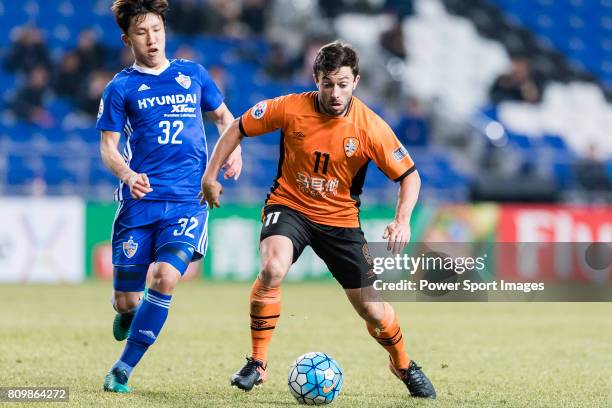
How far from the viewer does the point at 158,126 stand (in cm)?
684

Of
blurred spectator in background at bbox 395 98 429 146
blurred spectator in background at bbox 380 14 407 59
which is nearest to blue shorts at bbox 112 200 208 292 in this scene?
blurred spectator in background at bbox 395 98 429 146

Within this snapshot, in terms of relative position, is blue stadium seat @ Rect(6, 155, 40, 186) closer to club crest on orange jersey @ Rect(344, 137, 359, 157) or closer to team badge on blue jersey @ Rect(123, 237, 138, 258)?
team badge on blue jersey @ Rect(123, 237, 138, 258)

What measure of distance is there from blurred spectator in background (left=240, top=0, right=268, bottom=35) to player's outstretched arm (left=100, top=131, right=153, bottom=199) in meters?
13.4

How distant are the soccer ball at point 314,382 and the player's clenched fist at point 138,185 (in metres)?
1.33

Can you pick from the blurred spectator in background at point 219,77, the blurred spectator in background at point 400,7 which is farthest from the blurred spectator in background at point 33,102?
the blurred spectator in background at point 400,7

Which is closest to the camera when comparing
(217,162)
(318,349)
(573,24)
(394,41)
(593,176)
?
(217,162)

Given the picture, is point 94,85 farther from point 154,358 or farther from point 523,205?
point 154,358

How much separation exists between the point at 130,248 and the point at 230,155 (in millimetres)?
851

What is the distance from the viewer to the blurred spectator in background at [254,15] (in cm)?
1981

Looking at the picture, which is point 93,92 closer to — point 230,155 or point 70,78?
point 70,78

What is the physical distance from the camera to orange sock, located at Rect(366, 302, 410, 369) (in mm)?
6480

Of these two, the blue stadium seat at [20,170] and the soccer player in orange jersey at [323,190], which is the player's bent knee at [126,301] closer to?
the soccer player in orange jersey at [323,190]

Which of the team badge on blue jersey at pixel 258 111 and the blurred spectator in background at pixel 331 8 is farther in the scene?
the blurred spectator in background at pixel 331 8

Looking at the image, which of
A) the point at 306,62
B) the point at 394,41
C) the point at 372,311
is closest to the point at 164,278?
the point at 372,311
